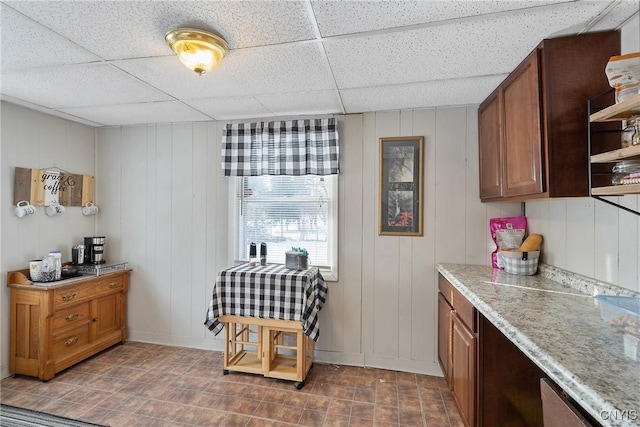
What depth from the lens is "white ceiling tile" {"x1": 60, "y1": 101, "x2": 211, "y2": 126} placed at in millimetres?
2627

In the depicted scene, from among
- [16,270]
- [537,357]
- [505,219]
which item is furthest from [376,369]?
[16,270]

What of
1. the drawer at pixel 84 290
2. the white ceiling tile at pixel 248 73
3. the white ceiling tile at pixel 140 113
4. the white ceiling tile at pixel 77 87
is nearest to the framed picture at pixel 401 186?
the white ceiling tile at pixel 248 73

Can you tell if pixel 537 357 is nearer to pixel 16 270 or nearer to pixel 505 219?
pixel 505 219

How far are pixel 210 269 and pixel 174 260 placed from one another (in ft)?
1.39

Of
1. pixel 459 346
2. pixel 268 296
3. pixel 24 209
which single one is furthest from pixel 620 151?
pixel 24 209

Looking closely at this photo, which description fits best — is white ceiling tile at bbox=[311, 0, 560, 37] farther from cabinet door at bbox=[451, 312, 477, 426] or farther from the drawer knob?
the drawer knob

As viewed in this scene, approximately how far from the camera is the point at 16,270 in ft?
8.38

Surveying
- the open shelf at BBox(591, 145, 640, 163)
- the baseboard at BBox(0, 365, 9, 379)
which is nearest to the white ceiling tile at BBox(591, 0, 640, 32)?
the open shelf at BBox(591, 145, 640, 163)

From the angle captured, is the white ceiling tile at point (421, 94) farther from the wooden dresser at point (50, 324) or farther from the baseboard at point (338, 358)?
the wooden dresser at point (50, 324)

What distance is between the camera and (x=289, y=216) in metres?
2.93

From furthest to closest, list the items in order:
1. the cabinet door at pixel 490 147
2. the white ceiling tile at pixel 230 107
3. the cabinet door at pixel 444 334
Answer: the white ceiling tile at pixel 230 107 < the cabinet door at pixel 444 334 < the cabinet door at pixel 490 147

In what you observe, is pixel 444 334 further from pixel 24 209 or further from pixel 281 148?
pixel 24 209

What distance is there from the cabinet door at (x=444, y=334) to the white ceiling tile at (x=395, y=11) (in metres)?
1.84

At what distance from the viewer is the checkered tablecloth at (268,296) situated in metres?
2.35
